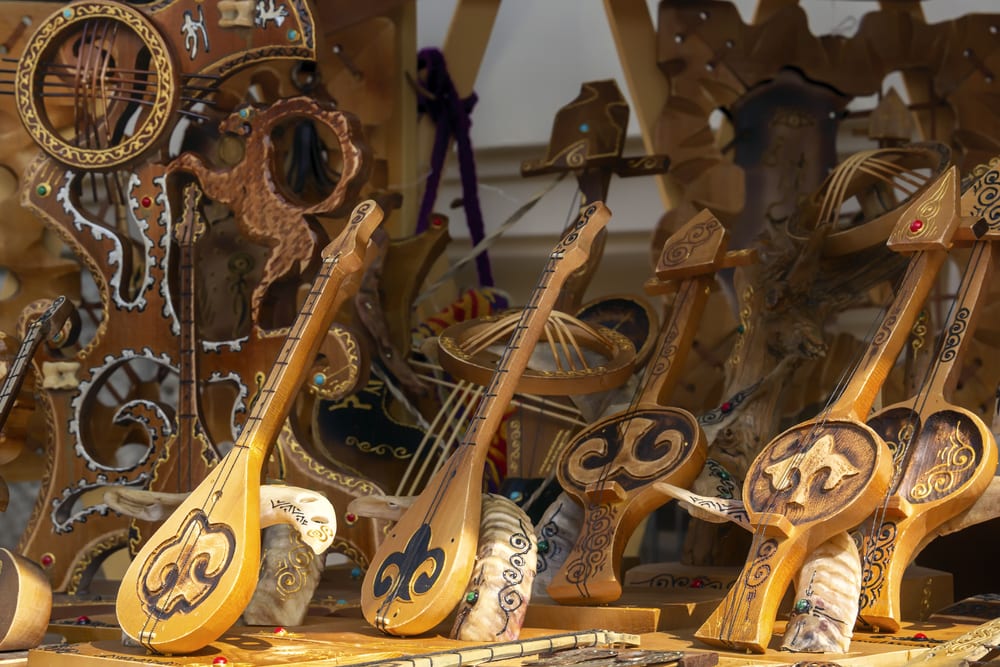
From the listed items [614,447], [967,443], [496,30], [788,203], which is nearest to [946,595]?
[967,443]

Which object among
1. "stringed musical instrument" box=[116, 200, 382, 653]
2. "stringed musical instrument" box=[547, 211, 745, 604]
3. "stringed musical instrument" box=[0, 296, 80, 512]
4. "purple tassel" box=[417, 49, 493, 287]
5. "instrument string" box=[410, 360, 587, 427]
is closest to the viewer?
"stringed musical instrument" box=[116, 200, 382, 653]

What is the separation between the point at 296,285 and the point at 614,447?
441mm

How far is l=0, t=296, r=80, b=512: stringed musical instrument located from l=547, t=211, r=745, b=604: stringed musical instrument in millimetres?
602

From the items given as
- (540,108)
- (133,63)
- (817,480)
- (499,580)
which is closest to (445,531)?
(499,580)

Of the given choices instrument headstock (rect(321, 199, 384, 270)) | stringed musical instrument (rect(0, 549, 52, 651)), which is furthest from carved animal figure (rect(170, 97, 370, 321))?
stringed musical instrument (rect(0, 549, 52, 651))

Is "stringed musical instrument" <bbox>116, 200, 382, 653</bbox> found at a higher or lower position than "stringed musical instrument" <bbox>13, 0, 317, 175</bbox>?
lower

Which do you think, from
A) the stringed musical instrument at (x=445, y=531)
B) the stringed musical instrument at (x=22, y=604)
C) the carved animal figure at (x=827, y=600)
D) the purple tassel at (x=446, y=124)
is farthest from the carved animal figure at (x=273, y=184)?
the purple tassel at (x=446, y=124)

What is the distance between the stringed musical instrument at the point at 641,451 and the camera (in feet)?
5.16

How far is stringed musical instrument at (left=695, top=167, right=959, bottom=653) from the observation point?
4.46ft

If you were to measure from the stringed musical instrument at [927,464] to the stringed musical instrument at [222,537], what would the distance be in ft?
1.87

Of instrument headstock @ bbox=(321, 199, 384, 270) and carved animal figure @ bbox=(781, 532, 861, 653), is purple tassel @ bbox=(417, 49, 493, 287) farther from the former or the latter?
carved animal figure @ bbox=(781, 532, 861, 653)

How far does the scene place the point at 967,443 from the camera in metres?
1.49

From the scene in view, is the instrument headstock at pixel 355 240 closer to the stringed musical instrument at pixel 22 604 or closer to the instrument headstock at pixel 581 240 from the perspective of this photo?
the instrument headstock at pixel 581 240

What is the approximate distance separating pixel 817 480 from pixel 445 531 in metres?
0.35
